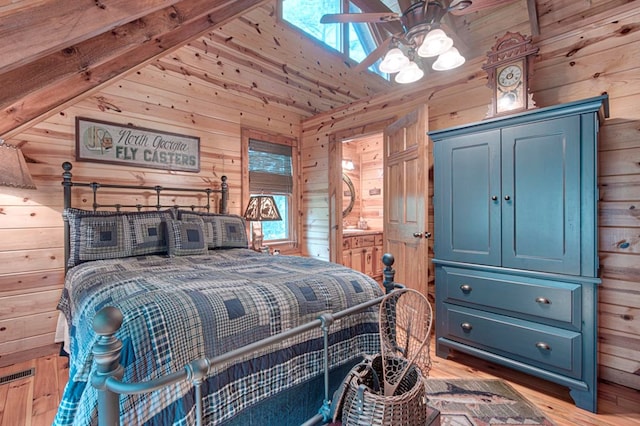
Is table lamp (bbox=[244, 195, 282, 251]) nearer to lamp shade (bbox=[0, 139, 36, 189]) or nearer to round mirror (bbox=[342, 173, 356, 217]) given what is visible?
lamp shade (bbox=[0, 139, 36, 189])

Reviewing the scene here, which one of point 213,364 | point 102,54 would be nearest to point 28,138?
point 102,54

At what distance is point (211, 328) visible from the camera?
1147 millimetres

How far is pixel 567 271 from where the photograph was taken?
1.85 metres

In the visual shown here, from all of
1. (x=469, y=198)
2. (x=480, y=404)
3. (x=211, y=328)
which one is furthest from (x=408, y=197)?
(x=211, y=328)

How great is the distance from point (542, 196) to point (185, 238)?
8.38 ft

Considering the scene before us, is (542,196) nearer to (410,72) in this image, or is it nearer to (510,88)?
(510,88)

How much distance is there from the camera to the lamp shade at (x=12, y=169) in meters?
1.85

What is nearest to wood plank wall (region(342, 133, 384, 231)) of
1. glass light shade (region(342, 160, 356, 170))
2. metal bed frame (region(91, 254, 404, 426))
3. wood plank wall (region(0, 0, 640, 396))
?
glass light shade (region(342, 160, 356, 170))

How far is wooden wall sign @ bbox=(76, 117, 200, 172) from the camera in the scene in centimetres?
265

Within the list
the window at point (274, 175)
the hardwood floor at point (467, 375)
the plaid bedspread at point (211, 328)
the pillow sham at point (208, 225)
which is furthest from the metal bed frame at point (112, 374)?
the window at point (274, 175)

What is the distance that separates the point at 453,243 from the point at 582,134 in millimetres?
1032

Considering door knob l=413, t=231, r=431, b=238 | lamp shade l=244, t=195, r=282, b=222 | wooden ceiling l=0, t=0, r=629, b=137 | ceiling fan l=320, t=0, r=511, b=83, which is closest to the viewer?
wooden ceiling l=0, t=0, r=629, b=137

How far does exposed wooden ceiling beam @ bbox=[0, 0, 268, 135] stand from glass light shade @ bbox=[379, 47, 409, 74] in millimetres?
1187

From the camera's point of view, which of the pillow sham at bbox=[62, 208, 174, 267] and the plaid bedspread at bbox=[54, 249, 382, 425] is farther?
the pillow sham at bbox=[62, 208, 174, 267]
